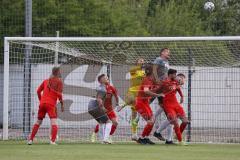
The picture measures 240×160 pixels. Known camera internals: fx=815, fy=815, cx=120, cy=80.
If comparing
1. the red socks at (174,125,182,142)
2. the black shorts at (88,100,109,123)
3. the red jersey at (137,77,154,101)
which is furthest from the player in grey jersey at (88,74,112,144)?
the red socks at (174,125,182,142)

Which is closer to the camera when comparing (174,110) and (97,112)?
(174,110)

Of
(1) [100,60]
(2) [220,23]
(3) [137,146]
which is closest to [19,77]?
(1) [100,60]

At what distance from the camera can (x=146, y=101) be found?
70.8ft

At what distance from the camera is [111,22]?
34.4m

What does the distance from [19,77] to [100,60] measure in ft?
8.04

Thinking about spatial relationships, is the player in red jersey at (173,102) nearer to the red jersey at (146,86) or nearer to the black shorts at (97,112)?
the red jersey at (146,86)

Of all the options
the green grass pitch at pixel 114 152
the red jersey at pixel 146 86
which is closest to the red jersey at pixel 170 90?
the red jersey at pixel 146 86

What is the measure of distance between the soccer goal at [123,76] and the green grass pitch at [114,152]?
7.88 feet

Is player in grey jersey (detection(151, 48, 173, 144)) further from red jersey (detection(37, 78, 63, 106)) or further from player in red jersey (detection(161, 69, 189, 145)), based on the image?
red jersey (detection(37, 78, 63, 106))

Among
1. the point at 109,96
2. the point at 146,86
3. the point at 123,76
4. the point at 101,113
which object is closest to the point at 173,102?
the point at 146,86

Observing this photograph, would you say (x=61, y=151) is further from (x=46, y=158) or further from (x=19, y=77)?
(x=19, y=77)

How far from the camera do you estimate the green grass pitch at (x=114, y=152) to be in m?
16.6

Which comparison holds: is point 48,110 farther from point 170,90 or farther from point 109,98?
point 170,90

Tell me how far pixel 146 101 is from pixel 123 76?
2.58m
